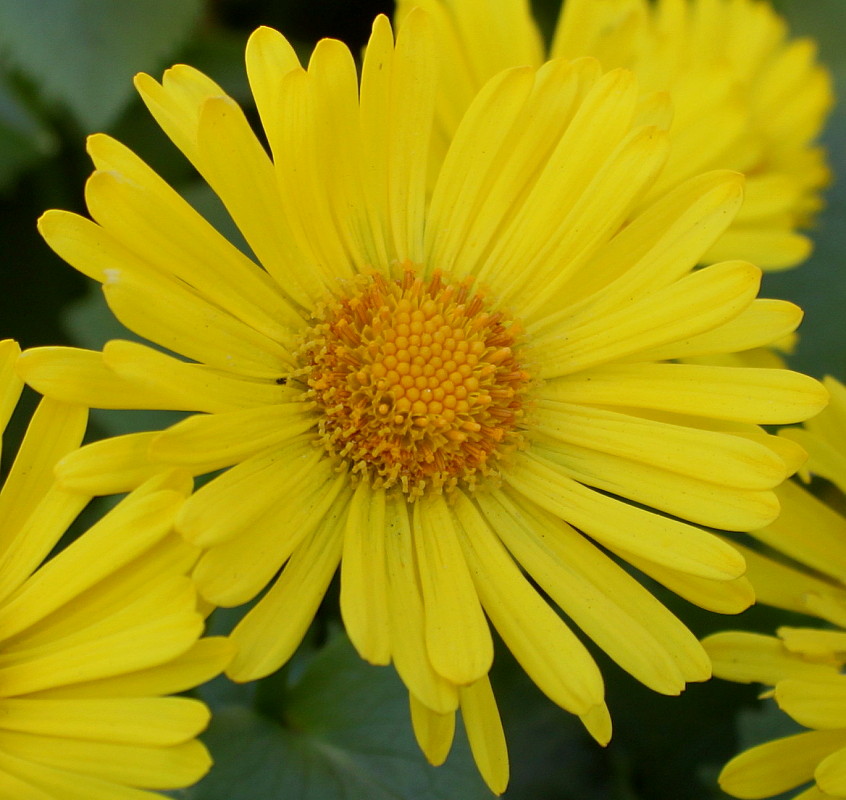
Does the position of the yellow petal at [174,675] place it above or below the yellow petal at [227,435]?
below

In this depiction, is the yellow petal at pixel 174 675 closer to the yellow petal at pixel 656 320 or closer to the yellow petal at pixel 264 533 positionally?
the yellow petal at pixel 264 533

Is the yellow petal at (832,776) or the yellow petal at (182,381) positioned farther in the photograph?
the yellow petal at (832,776)

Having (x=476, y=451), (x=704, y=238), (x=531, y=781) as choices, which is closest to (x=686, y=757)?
(x=531, y=781)

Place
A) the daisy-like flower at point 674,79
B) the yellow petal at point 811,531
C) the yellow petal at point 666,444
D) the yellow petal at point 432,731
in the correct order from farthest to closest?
the daisy-like flower at point 674,79 → the yellow petal at point 811,531 → the yellow petal at point 666,444 → the yellow petal at point 432,731

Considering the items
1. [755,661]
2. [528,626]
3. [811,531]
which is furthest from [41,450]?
[811,531]

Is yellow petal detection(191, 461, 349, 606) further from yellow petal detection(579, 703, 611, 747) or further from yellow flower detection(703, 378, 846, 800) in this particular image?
yellow flower detection(703, 378, 846, 800)

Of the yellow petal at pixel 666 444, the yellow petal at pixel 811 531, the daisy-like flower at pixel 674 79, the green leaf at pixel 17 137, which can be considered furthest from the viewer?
the green leaf at pixel 17 137

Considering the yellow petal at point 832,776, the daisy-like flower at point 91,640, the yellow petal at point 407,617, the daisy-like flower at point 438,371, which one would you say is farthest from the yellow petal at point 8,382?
the yellow petal at point 832,776
